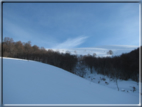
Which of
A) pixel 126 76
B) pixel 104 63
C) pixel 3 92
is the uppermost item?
pixel 3 92

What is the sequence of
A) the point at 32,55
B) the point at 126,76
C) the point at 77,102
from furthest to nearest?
the point at 32,55, the point at 126,76, the point at 77,102

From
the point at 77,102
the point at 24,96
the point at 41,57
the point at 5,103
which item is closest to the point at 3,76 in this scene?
the point at 5,103

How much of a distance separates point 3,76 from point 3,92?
1.42ft

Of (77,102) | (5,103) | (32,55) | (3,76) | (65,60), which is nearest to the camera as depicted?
(5,103)

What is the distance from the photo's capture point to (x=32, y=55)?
11695mm

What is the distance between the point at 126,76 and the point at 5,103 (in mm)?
12210

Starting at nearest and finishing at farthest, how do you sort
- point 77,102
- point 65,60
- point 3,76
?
1. point 77,102
2. point 3,76
3. point 65,60

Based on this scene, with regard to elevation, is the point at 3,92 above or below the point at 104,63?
above

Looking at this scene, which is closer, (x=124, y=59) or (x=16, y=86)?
(x=16, y=86)

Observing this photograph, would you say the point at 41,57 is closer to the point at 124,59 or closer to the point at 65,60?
the point at 65,60

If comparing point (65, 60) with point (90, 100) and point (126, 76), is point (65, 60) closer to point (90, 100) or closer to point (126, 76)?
point (126, 76)

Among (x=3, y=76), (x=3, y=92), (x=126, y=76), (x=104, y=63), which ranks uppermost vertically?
(x=3, y=76)

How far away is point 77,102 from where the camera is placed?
1561 mm

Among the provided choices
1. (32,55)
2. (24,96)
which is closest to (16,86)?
(24,96)
